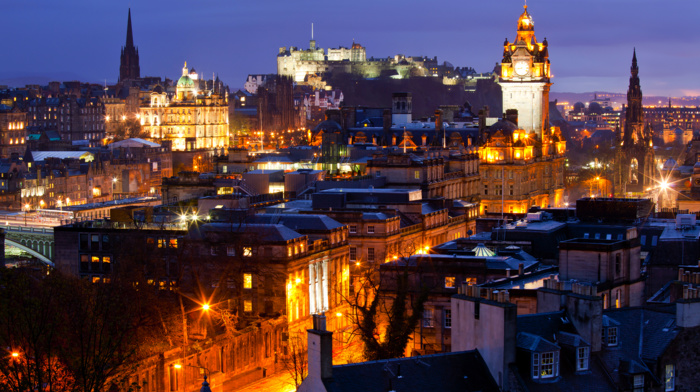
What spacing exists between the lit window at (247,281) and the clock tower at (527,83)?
84.9 m

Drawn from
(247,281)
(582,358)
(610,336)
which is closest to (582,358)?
(582,358)

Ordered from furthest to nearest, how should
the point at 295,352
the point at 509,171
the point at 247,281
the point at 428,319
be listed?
the point at 509,171, the point at 247,281, the point at 295,352, the point at 428,319

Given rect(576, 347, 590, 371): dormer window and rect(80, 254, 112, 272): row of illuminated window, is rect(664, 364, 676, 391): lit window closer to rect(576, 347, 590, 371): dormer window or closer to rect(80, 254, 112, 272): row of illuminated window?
rect(576, 347, 590, 371): dormer window

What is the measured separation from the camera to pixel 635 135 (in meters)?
197

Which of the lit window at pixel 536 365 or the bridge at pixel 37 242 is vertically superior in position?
the lit window at pixel 536 365

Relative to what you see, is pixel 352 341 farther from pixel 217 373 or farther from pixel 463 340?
pixel 463 340

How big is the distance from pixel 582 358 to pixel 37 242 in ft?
224

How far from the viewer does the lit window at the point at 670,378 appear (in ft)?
126

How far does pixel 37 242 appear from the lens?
97562 mm

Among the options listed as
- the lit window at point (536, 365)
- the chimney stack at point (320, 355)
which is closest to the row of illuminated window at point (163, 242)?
the chimney stack at point (320, 355)

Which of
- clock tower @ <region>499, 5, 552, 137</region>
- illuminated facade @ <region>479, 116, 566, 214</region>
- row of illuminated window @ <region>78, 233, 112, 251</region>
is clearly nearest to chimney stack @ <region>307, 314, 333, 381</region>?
row of illuminated window @ <region>78, 233, 112, 251</region>

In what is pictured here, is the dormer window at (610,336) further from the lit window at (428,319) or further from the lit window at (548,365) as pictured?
the lit window at (428,319)

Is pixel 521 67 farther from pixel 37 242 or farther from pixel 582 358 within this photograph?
pixel 582 358

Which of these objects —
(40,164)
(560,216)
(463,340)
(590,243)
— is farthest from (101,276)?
(40,164)
